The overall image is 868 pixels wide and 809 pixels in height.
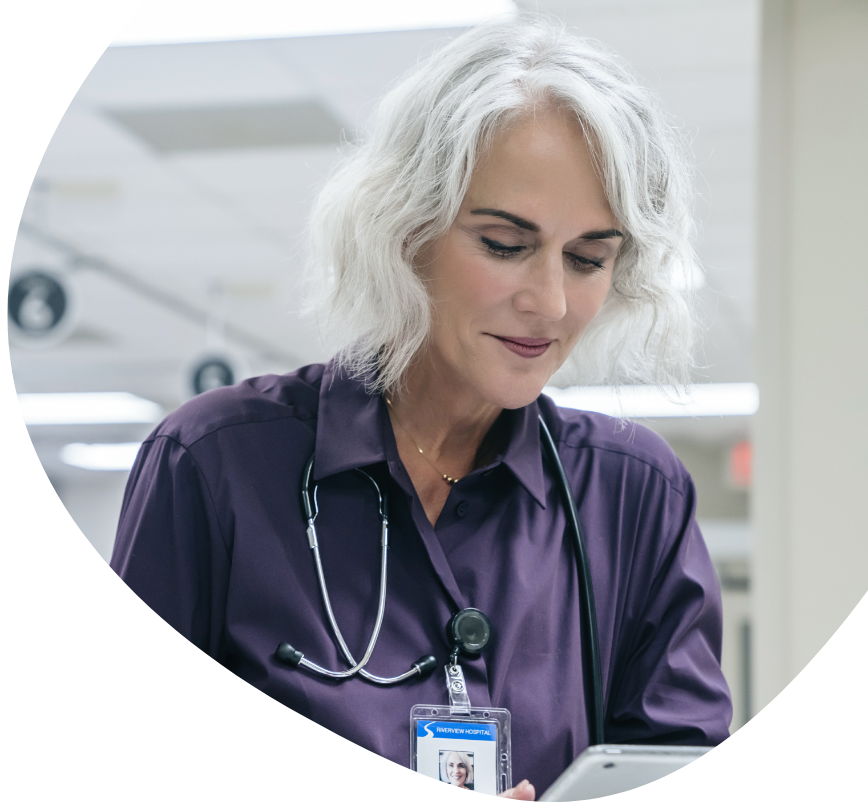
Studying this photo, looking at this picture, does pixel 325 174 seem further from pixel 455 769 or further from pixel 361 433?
pixel 455 769

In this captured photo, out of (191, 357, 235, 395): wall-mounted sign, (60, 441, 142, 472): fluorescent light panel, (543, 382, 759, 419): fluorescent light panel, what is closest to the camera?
(543, 382, 759, 419): fluorescent light panel

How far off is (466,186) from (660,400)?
766mm

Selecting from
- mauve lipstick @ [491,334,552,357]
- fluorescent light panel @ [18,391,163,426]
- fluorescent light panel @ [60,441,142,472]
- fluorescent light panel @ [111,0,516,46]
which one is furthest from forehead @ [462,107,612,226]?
fluorescent light panel @ [60,441,142,472]

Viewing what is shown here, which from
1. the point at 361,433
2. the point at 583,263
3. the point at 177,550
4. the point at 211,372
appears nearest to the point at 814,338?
the point at 583,263

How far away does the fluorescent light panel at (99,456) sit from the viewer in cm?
1036

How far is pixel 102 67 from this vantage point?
330 cm

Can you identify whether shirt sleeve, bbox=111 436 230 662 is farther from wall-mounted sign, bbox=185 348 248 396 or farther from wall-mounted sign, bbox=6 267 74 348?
wall-mounted sign, bbox=185 348 248 396

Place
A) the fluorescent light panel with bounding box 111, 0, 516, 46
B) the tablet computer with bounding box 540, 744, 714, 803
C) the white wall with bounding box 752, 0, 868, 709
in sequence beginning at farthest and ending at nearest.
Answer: the fluorescent light panel with bounding box 111, 0, 516, 46 < the white wall with bounding box 752, 0, 868, 709 < the tablet computer with bounding box 540, 744, 714, 803

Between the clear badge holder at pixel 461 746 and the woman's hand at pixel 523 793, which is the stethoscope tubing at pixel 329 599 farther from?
the woman's hand at pixel 523 793

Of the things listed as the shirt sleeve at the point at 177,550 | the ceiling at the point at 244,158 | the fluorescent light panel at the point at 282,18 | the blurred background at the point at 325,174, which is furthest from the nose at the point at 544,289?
the fluorescent light panel at the point at 282,18

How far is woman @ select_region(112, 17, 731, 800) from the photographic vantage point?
1142 mm

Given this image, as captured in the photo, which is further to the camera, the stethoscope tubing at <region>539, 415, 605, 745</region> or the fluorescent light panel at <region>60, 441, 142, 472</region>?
the fluorescent light panel at <region>60, 441, 142, 472</region>

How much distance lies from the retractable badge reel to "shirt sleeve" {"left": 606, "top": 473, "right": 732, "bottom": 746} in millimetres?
199

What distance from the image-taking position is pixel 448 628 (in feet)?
3.81
